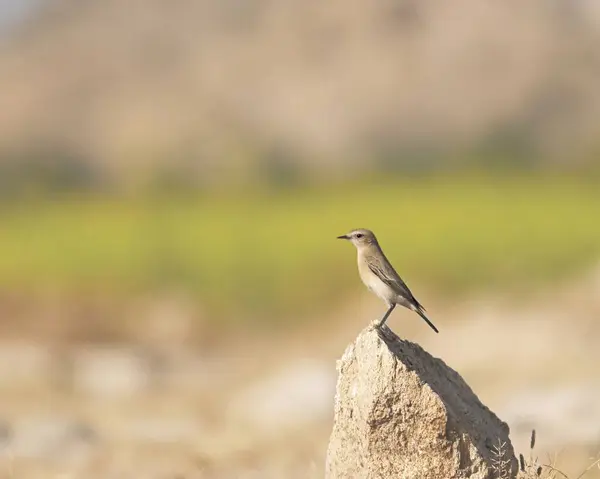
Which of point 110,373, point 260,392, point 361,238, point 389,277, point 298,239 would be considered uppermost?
point 298,239

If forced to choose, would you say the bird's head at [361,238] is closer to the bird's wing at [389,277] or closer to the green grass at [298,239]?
the bird's wing at [389,277]

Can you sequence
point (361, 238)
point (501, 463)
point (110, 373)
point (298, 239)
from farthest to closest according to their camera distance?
point (298, 239), point (110, 373), point (361, 238), point (501, 463)

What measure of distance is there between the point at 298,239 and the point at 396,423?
25.7m

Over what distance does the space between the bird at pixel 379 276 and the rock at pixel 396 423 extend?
0.44 meters

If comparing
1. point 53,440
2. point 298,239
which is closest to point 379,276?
point 53,440

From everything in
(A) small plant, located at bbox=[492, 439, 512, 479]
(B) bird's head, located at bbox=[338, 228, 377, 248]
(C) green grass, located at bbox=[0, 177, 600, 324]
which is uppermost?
(C) green grass, located at bbox=[0, 177, 600, 324]

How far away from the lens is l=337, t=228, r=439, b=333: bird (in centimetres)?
884

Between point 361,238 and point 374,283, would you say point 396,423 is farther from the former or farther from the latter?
point 361,238

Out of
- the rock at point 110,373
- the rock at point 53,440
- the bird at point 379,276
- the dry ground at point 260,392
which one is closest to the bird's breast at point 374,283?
the bird at point 379,276

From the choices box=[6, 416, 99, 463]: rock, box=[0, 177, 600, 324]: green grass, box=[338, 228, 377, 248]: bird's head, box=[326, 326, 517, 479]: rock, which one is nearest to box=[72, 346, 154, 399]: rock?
box=[6, 416, 99, 463]: rock

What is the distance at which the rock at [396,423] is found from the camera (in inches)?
320

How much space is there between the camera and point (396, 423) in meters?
8.19

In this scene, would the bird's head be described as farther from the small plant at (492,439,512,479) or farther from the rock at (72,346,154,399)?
the rock at (72,346,154,399)

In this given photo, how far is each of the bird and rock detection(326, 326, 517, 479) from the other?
440mm
